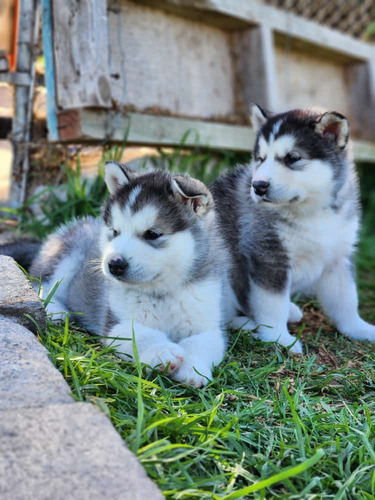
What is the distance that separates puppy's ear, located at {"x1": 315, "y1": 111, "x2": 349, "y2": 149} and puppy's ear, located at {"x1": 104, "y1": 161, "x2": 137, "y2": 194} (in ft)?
4.33

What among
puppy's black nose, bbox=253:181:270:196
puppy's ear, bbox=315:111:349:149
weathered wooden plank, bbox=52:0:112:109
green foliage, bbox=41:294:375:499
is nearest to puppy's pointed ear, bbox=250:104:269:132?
puppy's ear, bbox=315:111:349:149

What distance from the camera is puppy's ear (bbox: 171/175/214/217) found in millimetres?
3539

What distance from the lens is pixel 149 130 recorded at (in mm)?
6258

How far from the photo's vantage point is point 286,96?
8695 millimetres

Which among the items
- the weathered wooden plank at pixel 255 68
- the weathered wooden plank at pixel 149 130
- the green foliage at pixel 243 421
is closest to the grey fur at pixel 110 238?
the green foliage at pixel 243 421

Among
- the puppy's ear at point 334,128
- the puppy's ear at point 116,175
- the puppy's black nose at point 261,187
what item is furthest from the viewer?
the puppy's ear at point 334,128

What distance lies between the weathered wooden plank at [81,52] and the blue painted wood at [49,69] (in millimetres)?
46

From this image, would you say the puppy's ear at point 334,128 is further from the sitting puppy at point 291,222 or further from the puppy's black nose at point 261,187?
the puppy's black nose at point 261,187

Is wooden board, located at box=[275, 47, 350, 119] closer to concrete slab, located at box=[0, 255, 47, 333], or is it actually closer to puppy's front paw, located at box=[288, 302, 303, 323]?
puppy's front paw, located at box=[288, 302, 303, 323]

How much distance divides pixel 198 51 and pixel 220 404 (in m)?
5.11

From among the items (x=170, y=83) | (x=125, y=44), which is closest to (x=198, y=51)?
(x=170, y=83)

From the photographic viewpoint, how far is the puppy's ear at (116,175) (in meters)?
3.76

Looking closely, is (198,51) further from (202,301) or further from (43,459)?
(43,459)

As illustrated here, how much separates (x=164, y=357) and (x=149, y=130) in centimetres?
343
